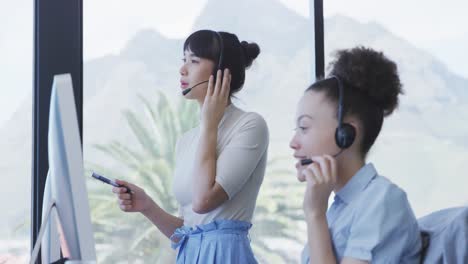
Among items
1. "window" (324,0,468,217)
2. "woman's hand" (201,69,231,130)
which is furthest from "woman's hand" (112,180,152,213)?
"window" (324,0,468,217)

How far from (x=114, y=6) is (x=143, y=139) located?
1295mm

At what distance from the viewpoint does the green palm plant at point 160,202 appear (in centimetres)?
545

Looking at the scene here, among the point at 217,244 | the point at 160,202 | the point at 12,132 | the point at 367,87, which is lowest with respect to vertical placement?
the point at 160,202

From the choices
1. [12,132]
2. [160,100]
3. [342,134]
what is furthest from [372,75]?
[160,100]

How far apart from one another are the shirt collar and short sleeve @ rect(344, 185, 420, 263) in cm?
10

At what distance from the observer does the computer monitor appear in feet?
2.75

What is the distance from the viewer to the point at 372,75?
1.54 m

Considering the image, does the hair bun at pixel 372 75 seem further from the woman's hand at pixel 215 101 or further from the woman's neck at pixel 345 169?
the woman's hand at pixel 215 101

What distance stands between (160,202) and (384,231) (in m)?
4.16

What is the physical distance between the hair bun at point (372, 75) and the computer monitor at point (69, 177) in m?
0.78

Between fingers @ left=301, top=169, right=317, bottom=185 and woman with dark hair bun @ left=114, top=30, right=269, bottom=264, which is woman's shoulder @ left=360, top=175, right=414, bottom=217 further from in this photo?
woman with dark hair bun @ left=114, top=30, right=269, bottom=264

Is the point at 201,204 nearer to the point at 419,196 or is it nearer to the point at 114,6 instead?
the point at 419,196

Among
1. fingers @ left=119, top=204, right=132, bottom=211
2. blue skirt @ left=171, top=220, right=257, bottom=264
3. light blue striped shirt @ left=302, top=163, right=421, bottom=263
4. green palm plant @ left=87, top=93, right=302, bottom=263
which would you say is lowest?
green palm plant @ left=87, top=93, right=302, bottom=263

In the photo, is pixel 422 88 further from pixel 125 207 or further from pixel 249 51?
pixel 125 207
